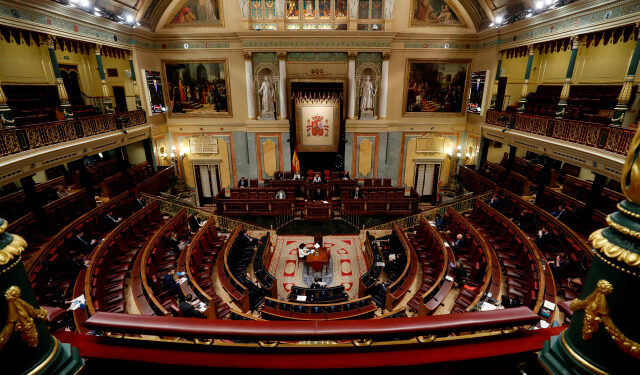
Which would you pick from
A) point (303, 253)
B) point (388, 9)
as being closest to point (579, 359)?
point (303, 253)

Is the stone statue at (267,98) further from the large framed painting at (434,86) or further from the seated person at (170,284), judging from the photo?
the seated person at (170,284)

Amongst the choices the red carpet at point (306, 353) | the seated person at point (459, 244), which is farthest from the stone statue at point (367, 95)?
the red carpet at point (306, 353)

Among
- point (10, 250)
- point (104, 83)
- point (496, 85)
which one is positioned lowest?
point (10, 250)

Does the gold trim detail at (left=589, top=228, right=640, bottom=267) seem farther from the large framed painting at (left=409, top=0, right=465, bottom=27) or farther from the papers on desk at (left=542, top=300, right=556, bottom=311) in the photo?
the large framed painting at (left=409, top=0, right=465, bottom=27)

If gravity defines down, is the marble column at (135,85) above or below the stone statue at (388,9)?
below

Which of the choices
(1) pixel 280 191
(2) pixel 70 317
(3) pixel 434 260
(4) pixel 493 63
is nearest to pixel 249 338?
(2) pixel 70 317

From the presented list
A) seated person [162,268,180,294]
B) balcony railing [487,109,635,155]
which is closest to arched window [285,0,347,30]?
balcony railing [487,109,635,155]

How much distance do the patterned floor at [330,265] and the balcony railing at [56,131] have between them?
8666mm

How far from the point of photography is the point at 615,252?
4.25 feet

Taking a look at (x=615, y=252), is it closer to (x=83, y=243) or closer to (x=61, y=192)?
(x=83, y=243)

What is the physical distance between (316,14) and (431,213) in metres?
11.8

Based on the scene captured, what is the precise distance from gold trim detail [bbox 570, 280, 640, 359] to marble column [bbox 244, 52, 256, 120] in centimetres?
1687

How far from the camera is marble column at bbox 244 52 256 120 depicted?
16.0 meters

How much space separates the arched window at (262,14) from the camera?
15289mm
